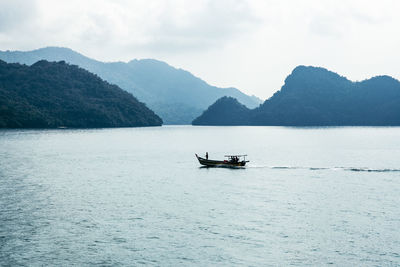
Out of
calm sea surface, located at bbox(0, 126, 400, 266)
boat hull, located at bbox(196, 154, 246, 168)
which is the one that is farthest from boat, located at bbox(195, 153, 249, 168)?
calm sea surface, located at bbox(0, 126, 400, 266)

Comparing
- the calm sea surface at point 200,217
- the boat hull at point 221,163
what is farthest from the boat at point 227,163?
the calm sea surface at point 200,217

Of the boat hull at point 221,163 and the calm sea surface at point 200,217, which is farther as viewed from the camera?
the boat hull at point 221,163

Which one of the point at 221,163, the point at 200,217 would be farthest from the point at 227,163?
the point at 200,217

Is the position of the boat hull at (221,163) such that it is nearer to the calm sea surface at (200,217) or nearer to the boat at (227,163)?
the boat at (227,163)

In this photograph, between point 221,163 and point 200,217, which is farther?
point 221,163

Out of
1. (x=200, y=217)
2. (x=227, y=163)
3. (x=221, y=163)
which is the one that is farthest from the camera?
(x=221, y=163)

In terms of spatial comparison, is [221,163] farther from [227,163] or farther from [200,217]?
[200,217]

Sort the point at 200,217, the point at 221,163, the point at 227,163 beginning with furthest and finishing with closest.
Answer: the point at 221,163
the point at 227,163
the point at 200,217

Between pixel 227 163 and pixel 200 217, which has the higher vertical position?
pixel 227 163

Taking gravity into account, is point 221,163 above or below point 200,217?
above

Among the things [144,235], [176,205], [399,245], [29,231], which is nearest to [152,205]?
[176,205]

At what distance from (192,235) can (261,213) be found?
12.3 metres

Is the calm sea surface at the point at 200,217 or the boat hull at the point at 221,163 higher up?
the boat hull at the point at 221,163

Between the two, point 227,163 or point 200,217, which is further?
point 227,163
